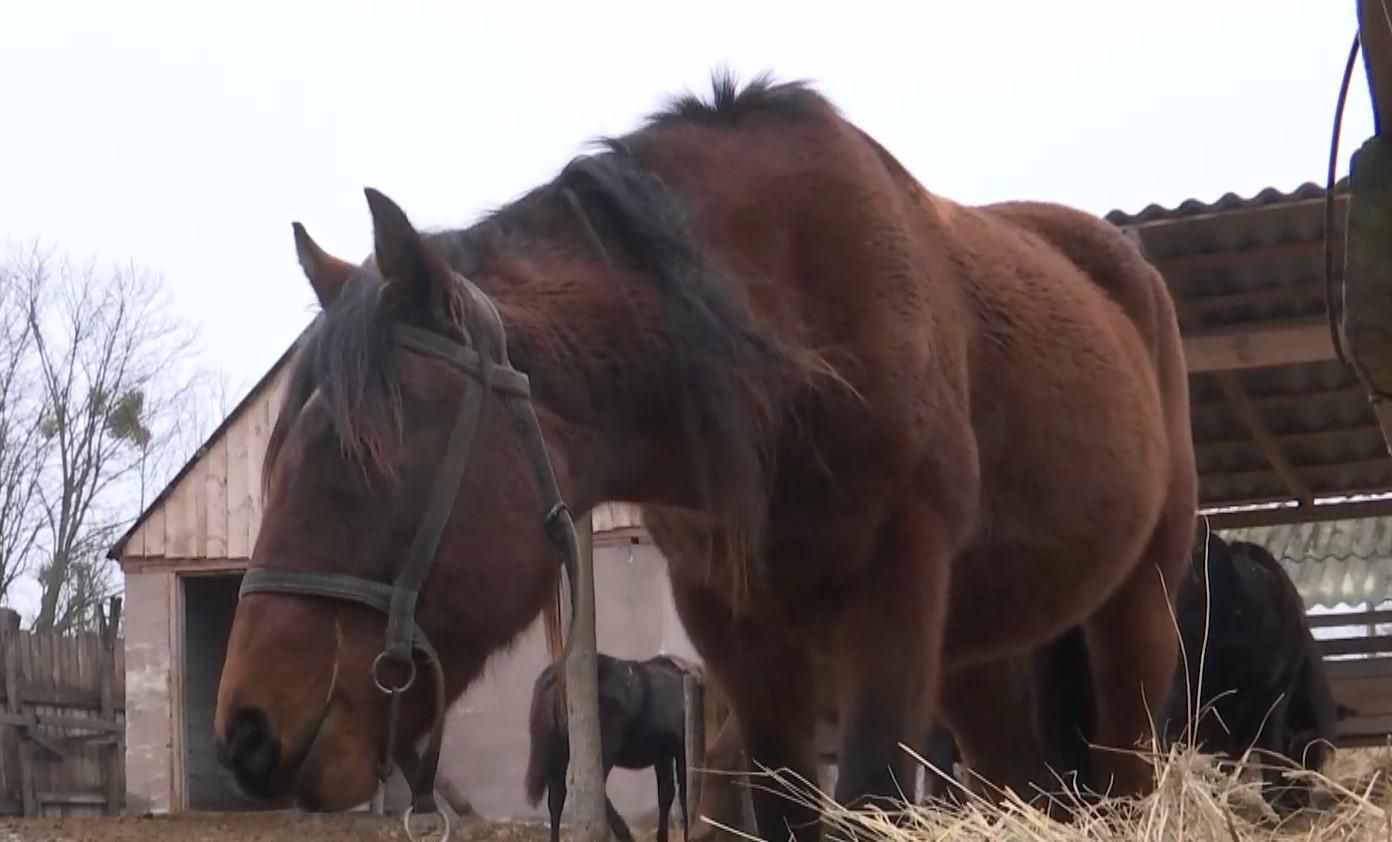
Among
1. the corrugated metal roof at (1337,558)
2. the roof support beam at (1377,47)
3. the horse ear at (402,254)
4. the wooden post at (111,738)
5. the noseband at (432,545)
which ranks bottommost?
the wooden post at (111,738)

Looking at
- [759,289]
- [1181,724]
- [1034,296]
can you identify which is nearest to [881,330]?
[759,289]

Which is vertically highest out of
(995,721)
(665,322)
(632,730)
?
(665,322)

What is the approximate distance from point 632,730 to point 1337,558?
35.1 feet

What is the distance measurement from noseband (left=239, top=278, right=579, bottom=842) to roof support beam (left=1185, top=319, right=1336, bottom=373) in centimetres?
554

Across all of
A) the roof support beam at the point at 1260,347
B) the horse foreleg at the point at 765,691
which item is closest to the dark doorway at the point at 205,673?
the roof support beam at the point at 1260,347

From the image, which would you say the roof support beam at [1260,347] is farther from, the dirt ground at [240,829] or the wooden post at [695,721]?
the dirt ground at [240,829]

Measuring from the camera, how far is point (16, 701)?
1717 centimetres

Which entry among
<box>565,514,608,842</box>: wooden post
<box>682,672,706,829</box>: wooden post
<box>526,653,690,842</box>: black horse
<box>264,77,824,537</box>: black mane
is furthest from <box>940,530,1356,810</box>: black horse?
<box>264,77,824,537</box>: black mane

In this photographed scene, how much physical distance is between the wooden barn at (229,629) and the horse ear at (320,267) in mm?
10968

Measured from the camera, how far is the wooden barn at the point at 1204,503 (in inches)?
299

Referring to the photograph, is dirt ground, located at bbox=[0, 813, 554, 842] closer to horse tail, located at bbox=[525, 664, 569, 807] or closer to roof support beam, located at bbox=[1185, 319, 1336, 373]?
horse tail, located at bbox=[525, 664, 569, 807]

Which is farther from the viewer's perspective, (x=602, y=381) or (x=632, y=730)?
(x=632, y=730)

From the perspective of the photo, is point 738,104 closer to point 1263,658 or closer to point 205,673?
point 1263,658

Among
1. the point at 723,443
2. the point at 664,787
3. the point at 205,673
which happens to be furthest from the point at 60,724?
the point at 723,443
